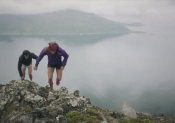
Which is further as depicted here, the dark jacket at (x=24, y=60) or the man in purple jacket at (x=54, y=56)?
the dark jacket at (x=24, y=60)

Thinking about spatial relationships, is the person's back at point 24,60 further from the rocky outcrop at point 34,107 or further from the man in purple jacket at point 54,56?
the man in purple jacket at point 54,56

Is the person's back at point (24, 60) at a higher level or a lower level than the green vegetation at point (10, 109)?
higher

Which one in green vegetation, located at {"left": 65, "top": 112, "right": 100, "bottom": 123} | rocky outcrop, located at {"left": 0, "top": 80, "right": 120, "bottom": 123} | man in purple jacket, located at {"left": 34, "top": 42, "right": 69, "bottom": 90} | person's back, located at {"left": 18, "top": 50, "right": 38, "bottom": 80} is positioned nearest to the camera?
rocky outcrop, located at {"left": 0, "top": 80, "right": 120, "bottom": 123}

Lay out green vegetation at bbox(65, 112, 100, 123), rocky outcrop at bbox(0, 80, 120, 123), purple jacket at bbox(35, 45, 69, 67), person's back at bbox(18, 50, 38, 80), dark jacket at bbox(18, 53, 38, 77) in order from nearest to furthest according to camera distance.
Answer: rocky outcrop at bbox(0, 80, 120, 123) → green vegetation at bbox(65, 112, 100, 123) → purple jacket at bbox(35, 45, 69, 67) → person's back at bbox(18, 50, 38, 80) → dark jacket at bbox(18, 53, 38, 77)

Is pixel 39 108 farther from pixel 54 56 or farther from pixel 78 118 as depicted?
pixel 54 56

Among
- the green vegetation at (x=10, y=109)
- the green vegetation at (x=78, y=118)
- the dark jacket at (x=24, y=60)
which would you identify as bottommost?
the green vegetation at (x=78, y=118)

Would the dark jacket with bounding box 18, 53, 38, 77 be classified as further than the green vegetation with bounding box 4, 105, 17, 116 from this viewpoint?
Yes

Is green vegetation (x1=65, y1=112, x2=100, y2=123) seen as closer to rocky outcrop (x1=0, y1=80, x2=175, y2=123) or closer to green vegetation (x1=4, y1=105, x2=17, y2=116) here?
rocky outcrop (x1=0, y1=80, x2=175, y2=123)

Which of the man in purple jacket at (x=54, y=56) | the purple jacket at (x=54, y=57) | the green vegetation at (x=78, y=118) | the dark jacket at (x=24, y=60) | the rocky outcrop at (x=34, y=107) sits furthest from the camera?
the dark jacket at (x=24, y=60)

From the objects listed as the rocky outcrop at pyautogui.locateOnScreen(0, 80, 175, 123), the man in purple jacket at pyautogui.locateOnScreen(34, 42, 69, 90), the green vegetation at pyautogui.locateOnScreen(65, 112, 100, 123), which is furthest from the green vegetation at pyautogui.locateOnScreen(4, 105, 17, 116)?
the green vegetation at pyautogui.locateOnScreen(65, 112, 100, 123)

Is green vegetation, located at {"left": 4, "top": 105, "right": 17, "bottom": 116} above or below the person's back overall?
below

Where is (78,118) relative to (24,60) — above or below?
below

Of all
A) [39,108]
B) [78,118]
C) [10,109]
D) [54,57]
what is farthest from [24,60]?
[78,118]

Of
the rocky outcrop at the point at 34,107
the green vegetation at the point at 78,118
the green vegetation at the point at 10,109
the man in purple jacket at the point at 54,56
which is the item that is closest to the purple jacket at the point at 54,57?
the man in purple jacket at the point at 54,56
